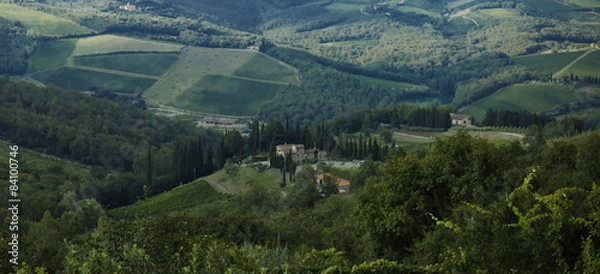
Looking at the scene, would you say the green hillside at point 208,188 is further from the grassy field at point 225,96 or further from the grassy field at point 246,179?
the grassy field at point 225,96

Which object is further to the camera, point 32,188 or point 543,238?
point 32,188

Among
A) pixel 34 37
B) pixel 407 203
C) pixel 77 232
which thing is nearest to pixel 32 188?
pixel 77 232

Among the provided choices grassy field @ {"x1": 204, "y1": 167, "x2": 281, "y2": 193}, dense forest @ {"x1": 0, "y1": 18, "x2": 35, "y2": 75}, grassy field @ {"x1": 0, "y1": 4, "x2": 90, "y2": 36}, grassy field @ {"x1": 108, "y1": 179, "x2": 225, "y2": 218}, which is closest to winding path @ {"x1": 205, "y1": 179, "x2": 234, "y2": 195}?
grassy field @ {"x1": 204, "y1": 167, "x2": 281, "y2": 193}

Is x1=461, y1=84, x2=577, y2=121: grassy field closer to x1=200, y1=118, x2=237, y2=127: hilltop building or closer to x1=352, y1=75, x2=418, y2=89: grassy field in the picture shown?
x1=352, y1=75, x2=418, y2=89: grassy field

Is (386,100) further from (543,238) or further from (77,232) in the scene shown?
(543,238)

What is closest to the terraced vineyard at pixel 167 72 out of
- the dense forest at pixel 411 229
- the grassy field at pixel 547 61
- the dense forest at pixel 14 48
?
the dense forest at pixel 14 48
